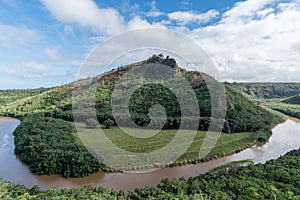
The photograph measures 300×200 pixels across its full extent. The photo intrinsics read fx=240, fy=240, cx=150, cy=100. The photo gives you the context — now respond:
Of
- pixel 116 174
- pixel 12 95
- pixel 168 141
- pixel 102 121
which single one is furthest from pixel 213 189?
pixel 12 95

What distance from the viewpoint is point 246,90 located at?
262ft

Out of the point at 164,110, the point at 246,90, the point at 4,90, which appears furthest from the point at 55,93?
the point at 246,90

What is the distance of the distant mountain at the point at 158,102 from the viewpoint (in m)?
31.1

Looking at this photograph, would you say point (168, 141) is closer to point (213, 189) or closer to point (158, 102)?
point (158, 102)

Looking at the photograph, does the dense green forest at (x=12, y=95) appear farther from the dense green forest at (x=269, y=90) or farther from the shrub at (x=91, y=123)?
the dense green forest at (x=269, y=90)

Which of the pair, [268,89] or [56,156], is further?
[268,89]

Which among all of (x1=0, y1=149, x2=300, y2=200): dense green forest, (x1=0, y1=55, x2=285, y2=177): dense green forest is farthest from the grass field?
(x1=0, y1=149, x2=300, y2=200): dense green forest

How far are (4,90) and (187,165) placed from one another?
2782 inches

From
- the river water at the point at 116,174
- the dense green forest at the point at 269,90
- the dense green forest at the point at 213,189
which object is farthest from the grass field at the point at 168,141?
the dense green forest at the point at 269,90

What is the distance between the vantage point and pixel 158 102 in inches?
1425

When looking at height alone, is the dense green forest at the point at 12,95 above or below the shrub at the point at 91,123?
above

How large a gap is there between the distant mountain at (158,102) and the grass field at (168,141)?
2294 millimetres

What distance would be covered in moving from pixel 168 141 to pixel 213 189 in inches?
485

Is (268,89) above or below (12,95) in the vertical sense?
above
